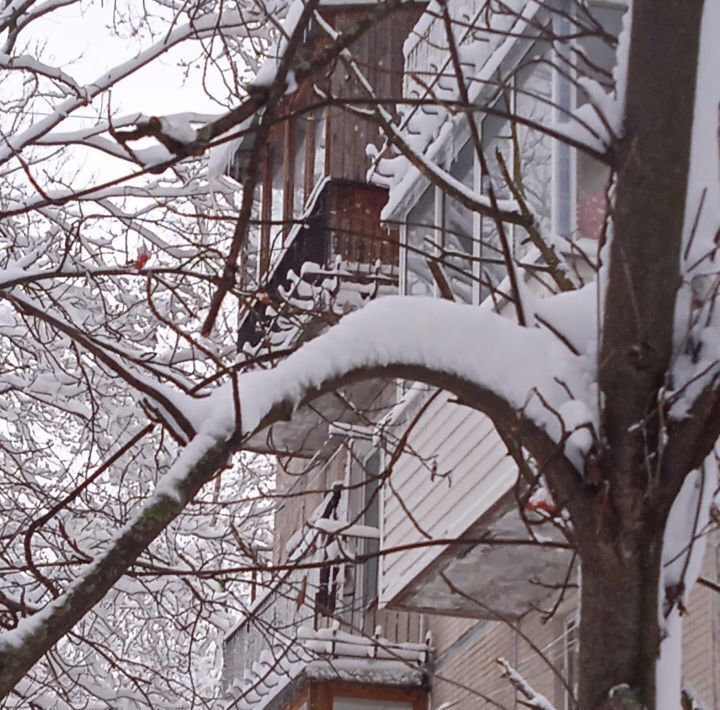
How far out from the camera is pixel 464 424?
364 inches

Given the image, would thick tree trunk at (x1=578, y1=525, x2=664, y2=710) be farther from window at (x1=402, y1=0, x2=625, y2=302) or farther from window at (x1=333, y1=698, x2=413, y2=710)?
window at (x1=333, y1=698, x2=413, y2=710)

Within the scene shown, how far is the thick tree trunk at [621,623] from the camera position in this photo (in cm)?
340

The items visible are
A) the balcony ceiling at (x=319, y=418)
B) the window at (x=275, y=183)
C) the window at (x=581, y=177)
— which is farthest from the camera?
the window at (x=275, y=183)

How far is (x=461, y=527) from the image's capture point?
8984 mm

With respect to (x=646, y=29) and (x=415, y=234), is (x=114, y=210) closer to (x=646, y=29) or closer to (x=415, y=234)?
(x=415, y=234)

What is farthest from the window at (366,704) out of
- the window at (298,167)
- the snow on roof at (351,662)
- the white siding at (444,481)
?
the window at (298,167)

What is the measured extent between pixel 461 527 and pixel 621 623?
5.57 metres

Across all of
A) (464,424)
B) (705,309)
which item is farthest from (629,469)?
(464,424)

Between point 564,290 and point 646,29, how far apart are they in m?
0.88

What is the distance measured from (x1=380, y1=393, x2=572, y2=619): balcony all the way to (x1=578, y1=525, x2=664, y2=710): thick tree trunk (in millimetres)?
4563

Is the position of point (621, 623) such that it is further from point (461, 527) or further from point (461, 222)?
point (461, 222)

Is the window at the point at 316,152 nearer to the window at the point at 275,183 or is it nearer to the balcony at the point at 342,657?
the window at the point at 275,183

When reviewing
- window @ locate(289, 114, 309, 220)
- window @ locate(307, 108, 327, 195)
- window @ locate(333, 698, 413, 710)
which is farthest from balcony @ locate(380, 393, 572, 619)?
window @ locate(289, 114, 309, 220)

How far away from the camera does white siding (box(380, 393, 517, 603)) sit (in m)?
8.72
